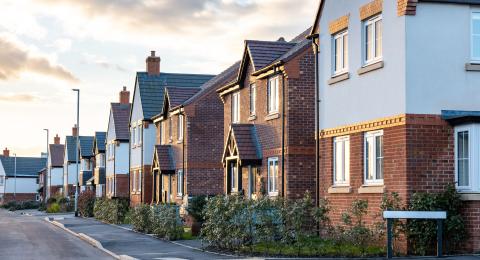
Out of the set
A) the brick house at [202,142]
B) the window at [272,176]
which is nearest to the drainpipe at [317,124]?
the window at [272,176]

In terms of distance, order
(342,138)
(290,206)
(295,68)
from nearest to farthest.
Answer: (290,206), (342,138), (295,68)

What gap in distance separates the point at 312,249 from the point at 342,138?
4198 millimetres

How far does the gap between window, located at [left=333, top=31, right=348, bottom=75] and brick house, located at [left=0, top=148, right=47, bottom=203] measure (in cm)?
10645

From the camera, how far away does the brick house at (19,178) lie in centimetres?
12662

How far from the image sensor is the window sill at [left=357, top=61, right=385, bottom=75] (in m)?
20.7

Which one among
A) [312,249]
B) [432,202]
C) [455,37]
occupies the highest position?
[455,37]

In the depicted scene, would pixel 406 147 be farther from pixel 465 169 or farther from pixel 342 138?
pixel 342 138

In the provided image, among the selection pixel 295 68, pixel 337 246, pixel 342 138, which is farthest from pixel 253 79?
pixel 337 246

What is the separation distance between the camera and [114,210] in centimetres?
4528

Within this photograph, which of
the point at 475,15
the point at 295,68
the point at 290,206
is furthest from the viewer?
the point at 295,68

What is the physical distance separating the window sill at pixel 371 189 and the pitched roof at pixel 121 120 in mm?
39384

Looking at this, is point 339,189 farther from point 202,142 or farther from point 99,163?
point 99,163

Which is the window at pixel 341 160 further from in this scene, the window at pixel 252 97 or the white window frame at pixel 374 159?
the window at pixel 252 97

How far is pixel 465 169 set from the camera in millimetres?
19719
